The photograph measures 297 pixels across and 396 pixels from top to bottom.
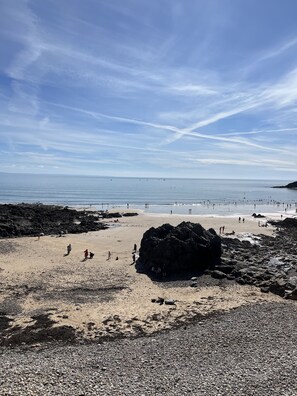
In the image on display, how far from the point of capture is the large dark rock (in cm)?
2931

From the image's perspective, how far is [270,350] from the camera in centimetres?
1549

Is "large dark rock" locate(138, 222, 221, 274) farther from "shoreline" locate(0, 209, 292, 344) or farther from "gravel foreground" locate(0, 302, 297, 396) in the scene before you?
"gravel foreground" locate(0, 302, 297, 396)

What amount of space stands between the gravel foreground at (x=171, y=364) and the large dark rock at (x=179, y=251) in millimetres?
10965

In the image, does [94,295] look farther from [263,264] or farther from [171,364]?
[263,264]

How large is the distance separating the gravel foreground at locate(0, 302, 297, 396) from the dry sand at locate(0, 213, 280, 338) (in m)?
2.38

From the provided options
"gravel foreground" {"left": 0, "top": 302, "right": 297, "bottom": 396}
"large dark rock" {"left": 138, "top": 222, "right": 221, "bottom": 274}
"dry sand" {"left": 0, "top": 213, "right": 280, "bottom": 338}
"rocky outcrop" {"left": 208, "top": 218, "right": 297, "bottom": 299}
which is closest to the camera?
"gravel foreground" {"left": 0, "top": 302, "right": 297, "bottom": 396}

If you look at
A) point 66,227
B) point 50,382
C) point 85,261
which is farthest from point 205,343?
point 66,227

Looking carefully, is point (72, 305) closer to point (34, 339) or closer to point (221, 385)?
point (34, 339)

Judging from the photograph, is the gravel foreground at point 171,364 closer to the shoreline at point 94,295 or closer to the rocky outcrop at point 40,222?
the shoreline at point 94,295

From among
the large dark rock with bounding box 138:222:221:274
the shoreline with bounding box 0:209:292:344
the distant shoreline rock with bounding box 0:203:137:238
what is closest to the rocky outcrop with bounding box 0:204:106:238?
the distant shoreline rock with bounding box 0:203:137:238

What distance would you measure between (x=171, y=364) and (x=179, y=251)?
50.2 ft

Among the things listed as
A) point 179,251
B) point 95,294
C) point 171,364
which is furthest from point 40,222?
point 171,364

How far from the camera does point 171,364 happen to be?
1433 centimetres

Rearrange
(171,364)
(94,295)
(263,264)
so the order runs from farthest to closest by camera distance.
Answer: (263,264)
(94,295)
(171,364)
